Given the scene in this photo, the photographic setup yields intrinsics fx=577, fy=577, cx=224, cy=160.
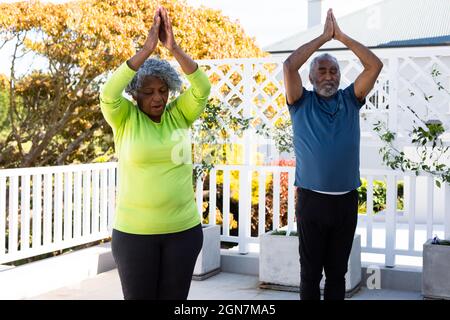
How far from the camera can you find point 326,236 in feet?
8.04

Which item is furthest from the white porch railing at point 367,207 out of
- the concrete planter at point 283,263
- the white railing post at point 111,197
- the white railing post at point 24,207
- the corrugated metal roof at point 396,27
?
the corrugated metal roof at point 396,27

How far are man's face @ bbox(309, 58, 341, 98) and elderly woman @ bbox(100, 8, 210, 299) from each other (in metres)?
0.71

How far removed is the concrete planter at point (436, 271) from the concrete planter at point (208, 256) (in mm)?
1530

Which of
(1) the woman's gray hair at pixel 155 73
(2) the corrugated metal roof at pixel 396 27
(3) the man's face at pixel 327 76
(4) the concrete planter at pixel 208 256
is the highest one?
(2) the corrugated metal roof at pixel 396 27

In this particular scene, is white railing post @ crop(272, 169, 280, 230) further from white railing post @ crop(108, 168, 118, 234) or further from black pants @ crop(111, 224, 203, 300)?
black pants @ crop(111, 224, 203, 300)

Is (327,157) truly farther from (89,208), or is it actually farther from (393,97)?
(89,208)

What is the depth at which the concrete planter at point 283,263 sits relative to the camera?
3846 millimetres

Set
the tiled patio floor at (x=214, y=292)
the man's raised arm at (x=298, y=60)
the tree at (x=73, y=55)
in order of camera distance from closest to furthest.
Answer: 1. the man's raised arm at (x=298, y=60)
2. the tiled patio floor at (x=214, y=292)
3. the tree at (x=73, y=55)

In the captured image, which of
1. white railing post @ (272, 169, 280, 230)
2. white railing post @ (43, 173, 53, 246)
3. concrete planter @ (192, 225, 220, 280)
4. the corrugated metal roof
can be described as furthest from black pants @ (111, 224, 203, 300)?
the corrugated metal roof

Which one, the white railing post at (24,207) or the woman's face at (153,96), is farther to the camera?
the white railing post at (24,207)

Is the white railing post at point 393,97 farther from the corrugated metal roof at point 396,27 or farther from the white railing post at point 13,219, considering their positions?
the corrugated metal roof at point 396,27

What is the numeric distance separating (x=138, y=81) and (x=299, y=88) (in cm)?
81

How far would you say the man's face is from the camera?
249 centimetres
